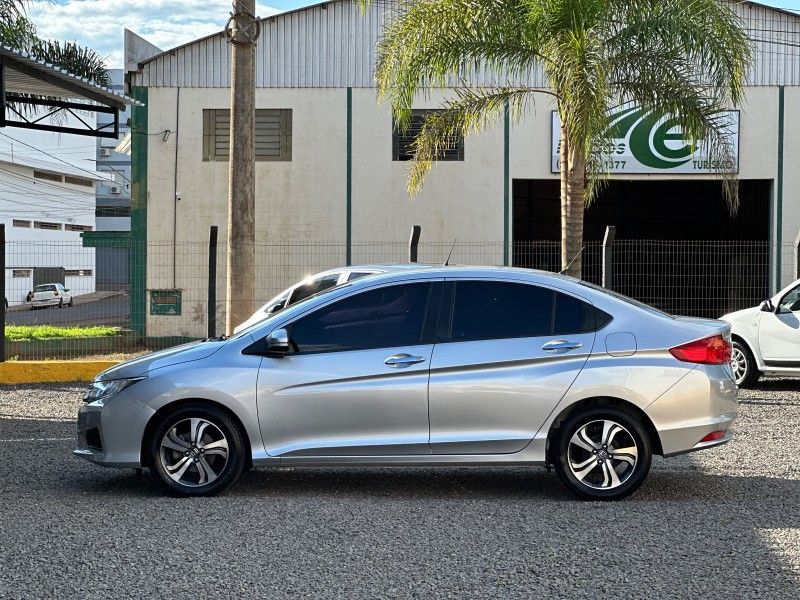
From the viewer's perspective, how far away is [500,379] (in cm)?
751

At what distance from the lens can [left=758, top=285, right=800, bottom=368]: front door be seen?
564 inches

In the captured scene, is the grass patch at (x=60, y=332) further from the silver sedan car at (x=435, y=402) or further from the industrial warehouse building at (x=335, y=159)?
the silver sedan car at (x=435, y=402)

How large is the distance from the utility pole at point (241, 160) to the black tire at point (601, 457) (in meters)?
8.01

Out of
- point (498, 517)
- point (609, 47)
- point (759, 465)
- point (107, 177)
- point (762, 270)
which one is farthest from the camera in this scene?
point (107, 177)

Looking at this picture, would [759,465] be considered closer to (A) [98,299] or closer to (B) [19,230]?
(A) [98,299]

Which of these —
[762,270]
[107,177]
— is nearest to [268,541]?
[762,270]

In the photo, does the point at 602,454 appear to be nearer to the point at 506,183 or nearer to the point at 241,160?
the point at 241,160

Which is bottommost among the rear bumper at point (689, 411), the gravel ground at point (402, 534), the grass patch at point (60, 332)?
the gravel ground at point (402, 534)

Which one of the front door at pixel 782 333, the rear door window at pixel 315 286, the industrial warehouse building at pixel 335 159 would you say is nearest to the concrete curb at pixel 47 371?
the rear door window at pixel 315 286

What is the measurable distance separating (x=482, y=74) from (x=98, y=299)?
879 cm

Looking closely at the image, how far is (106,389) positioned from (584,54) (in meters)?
8.96

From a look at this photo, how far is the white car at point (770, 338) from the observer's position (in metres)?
14.4

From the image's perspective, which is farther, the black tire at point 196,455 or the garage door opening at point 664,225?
the garage door opening at point 664,225

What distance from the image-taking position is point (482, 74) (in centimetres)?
2278
